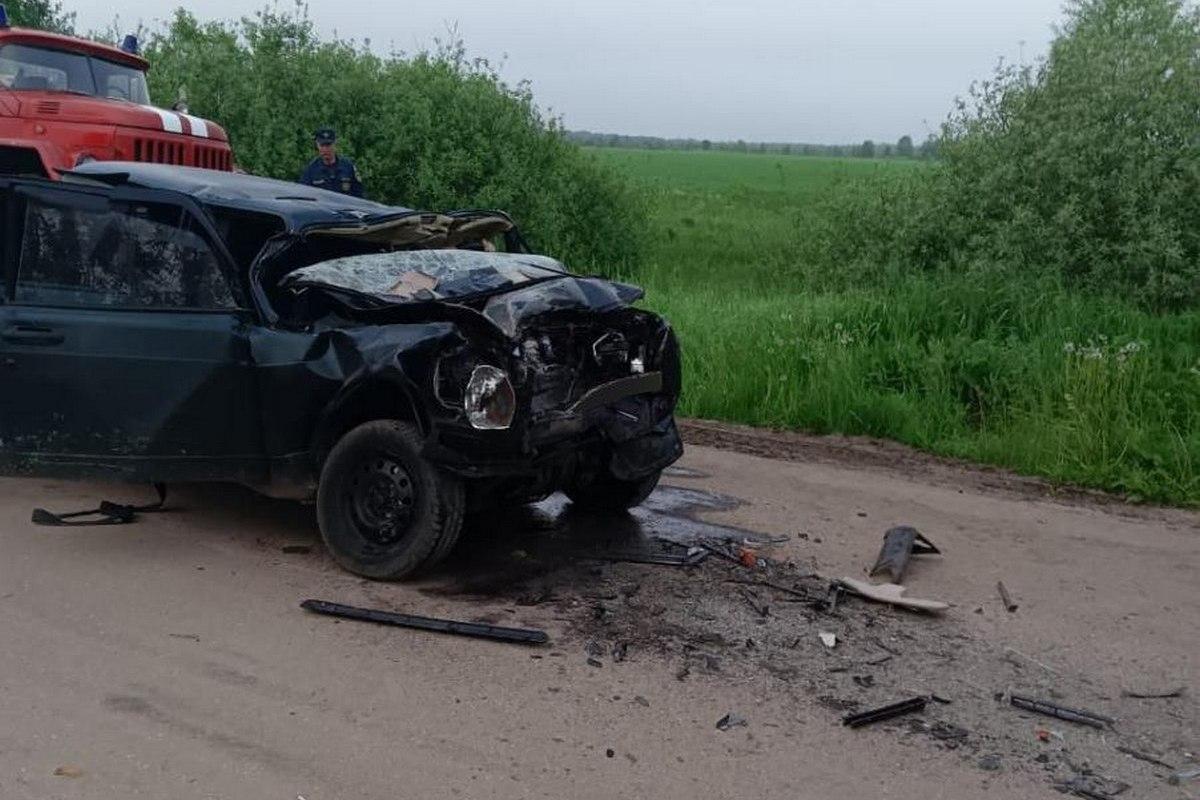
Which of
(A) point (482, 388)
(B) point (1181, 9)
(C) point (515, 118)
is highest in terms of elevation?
(B) point (1181, 9)

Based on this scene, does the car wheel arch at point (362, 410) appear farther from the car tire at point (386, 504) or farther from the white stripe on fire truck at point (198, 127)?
the white stripe on fire truck at point (198, 127)

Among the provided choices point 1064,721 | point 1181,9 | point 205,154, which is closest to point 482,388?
point 1064,721

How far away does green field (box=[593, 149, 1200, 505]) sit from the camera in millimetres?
8766

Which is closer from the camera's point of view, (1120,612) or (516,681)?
(516,681)

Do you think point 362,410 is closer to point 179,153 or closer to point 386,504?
point 386,504

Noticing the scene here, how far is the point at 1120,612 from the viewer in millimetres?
5934

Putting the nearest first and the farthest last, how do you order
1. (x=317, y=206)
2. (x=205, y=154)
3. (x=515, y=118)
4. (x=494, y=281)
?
1. (x=494, y=281)
2. (x=317, y=206)
3. (x=205, y=154)
4. (x=515, y=118)

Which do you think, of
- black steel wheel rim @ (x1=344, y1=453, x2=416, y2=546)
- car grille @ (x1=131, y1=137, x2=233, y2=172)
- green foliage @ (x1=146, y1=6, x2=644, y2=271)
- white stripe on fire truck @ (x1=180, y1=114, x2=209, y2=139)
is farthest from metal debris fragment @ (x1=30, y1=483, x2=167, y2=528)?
green foliage @ (x1=146, y1=6, x2=644, y2=271)

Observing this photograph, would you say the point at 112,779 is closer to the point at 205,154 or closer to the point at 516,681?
the point at 516,681

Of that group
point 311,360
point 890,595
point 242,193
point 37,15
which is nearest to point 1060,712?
point 890,595

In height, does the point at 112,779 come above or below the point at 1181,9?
below

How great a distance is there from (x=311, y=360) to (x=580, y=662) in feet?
6.83

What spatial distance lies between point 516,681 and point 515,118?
588 inches

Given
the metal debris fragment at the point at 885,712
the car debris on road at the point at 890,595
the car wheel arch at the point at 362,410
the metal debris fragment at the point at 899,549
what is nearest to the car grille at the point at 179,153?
the car wheel arch at the point at 362,410
